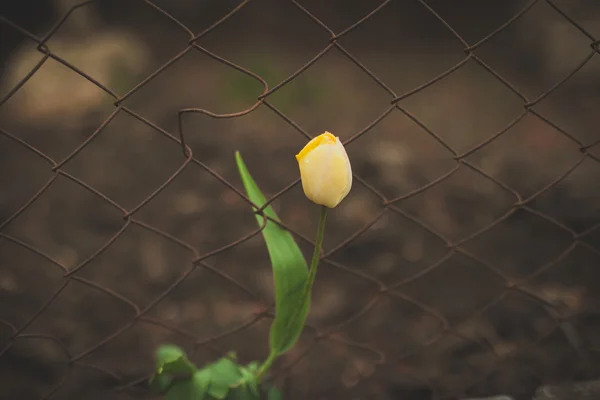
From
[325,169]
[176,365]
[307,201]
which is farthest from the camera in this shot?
[307,201]

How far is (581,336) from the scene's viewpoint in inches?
52.7

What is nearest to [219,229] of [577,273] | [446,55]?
[577,273]

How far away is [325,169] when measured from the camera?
0.75 m

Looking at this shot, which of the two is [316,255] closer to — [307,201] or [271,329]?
[271,329]

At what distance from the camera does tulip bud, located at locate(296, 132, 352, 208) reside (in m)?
0.75

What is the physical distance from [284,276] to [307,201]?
98cm

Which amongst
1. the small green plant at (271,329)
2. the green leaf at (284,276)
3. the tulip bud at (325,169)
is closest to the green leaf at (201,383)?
the small green plant at (271,329)

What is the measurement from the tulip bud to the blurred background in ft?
0.39

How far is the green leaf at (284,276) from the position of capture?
879 millimetres

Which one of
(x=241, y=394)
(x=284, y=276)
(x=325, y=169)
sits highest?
(x=325, y=169)

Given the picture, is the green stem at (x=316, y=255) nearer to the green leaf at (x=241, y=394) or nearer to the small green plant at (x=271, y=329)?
the small green plant at (x=271, y=329)

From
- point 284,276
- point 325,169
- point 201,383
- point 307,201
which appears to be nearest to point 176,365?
point 201,383

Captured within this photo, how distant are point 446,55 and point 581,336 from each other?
1.67 metres

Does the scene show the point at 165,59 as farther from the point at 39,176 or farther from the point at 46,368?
the point at 46,368
